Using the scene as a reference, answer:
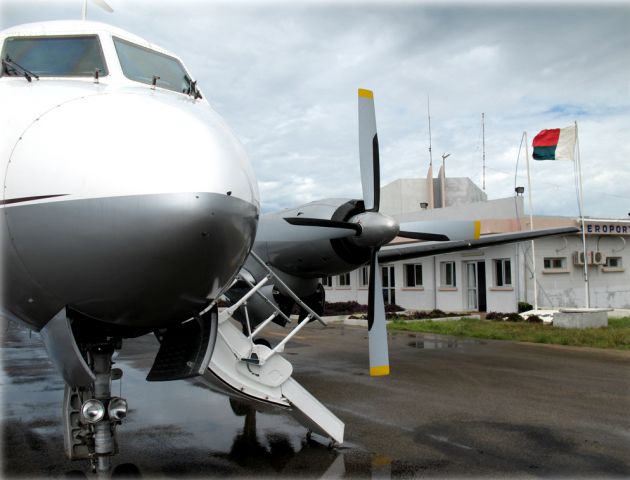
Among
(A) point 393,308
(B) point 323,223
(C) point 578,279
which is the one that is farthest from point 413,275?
(B) point 323,223

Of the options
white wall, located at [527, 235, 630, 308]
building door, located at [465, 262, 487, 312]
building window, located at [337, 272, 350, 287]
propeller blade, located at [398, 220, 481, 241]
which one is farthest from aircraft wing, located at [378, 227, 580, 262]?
building window, located at [337, 272, 350, 287]

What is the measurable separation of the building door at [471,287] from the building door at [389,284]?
4.46m

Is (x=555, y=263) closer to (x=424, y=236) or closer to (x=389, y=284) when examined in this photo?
(x=389, y=284)

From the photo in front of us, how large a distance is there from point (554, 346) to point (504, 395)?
6.54 meters

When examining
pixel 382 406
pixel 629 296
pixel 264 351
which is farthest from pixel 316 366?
pixel 629 296

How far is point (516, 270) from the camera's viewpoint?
70.3ft

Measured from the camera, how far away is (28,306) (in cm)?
367

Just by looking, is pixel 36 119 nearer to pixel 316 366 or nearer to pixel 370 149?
pixel 370 149

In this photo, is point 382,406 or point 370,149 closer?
point 382,406

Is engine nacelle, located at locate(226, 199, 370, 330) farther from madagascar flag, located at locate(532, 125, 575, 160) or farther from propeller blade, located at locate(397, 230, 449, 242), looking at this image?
madagascar flag, located at locate(532, 125, 575, 160)

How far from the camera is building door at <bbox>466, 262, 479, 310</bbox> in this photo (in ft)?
78.4

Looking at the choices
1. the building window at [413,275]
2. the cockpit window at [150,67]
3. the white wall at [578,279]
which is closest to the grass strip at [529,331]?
the white wall at [578,279]

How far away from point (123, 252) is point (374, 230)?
18.2 ft

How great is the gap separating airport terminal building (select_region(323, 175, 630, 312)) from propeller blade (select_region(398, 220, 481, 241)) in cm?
1165
